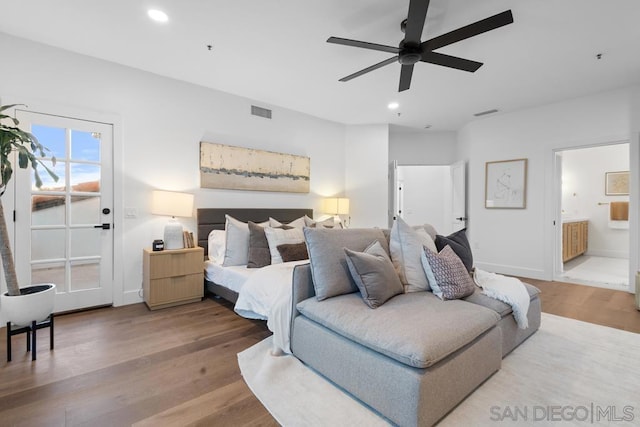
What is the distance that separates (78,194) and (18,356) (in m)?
1.62

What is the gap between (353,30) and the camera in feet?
8.70

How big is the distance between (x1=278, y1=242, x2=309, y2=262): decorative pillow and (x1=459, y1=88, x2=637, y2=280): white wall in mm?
3782

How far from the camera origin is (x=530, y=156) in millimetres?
4719

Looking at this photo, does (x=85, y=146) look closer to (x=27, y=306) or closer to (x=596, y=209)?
(x=27, y=306)

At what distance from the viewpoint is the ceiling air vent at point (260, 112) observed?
4374 millimetres

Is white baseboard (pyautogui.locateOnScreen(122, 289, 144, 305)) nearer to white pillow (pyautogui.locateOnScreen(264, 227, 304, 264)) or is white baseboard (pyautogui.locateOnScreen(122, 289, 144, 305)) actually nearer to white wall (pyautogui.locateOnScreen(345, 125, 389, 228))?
white pillow (pyautogui.locateOnScreen(264, 227, 304, 264))

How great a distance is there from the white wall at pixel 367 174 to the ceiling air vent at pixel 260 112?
1.72m

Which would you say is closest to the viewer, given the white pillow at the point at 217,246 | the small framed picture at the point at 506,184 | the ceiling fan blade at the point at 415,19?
the ceiling fan blade at the point at 415,19

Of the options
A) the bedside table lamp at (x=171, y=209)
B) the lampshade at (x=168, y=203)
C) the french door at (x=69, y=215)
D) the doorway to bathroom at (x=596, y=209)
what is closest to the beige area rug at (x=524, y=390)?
the bedside table lamp at (x=171, y=209)

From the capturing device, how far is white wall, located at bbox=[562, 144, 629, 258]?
639cm

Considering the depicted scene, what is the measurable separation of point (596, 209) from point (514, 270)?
3.75 meters

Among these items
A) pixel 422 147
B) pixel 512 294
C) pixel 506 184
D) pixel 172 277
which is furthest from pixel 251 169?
pixel 506 184

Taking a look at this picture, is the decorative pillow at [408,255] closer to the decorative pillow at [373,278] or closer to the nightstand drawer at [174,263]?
the decorative pillow at [373,278]

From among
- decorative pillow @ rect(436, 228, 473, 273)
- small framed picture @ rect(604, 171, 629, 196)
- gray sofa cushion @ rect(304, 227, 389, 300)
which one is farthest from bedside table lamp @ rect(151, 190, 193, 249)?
small framed picture @ rect(604, 171, 629, 196)
